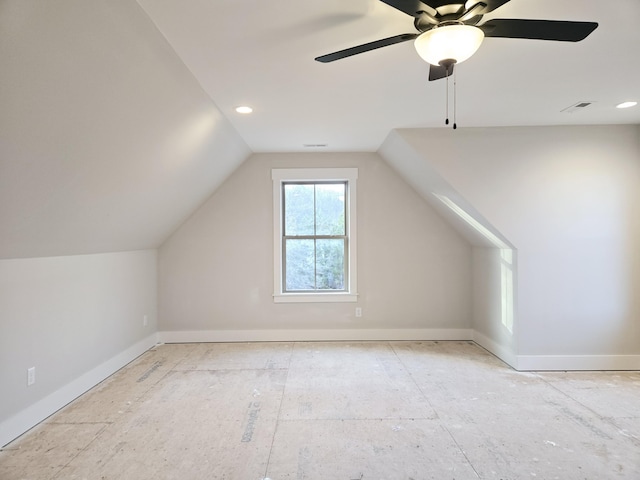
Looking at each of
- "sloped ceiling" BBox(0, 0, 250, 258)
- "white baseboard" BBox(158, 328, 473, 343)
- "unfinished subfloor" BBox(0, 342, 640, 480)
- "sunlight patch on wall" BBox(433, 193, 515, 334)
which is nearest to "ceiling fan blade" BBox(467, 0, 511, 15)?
"sloped ceiling" BBox(0, 0, 250, 258)

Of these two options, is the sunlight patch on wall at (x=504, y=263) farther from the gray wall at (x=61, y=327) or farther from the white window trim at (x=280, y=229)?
the gray wall at (x=61, y=327)

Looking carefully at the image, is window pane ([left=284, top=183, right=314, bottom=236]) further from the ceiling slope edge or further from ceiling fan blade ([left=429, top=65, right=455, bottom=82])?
ceiling fan blade ([left=429, top=65, right=455, bottom=82])

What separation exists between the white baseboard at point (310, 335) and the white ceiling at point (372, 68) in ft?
8.02

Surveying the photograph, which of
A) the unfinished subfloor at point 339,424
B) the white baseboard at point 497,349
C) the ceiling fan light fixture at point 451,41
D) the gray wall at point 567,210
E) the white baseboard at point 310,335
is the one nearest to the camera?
the ceiling fan light fixture at point 451,41

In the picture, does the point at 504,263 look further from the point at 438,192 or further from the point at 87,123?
the point at 87,123

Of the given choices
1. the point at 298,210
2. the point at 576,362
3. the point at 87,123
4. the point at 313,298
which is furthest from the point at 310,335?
the point at 87,123

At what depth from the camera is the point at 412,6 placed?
1.43m

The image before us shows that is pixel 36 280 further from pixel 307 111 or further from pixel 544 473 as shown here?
pixel 544 473

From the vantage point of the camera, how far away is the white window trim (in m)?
4.64

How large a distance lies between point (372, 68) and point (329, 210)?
2575 mm

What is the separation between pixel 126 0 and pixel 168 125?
3.58ft

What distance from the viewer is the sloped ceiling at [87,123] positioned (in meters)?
1.52

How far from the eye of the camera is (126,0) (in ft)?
5.42

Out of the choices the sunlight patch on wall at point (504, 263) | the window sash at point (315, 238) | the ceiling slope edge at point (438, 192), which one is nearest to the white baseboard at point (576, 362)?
the sunlight patch on wall at point (504, 263)
